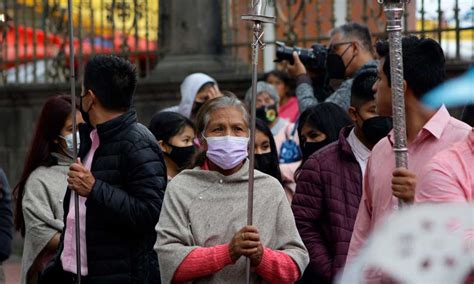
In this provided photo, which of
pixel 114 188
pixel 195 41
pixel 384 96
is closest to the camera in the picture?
pixel 384 96

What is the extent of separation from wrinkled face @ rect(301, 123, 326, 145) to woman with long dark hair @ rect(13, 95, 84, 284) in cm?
123

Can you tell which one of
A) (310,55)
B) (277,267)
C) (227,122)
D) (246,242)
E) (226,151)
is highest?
(310,55)

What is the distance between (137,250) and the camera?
23.0ft

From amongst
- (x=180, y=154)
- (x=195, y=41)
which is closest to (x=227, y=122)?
(x=180, y=154)

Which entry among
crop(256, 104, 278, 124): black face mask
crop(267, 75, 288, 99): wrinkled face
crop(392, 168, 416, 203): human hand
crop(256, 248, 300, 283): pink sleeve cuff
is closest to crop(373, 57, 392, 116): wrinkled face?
crop(392, 168, 416, 203): human hand

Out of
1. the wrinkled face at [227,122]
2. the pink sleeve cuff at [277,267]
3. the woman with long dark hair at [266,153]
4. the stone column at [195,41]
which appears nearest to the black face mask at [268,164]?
the woman with long dark hair at [266,153]

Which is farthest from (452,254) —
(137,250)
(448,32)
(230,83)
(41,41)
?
(41,41)

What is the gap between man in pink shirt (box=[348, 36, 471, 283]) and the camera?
5.46 m

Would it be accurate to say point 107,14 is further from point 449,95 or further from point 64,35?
point 449,95

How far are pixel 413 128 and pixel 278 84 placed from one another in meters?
6.81

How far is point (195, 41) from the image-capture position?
44.2ft

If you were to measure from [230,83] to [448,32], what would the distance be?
99.0 inches

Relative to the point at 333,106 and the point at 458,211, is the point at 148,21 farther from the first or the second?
the point at 458,211

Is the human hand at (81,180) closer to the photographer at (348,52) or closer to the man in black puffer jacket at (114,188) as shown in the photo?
the man in black puffer jacket at (114,188)
